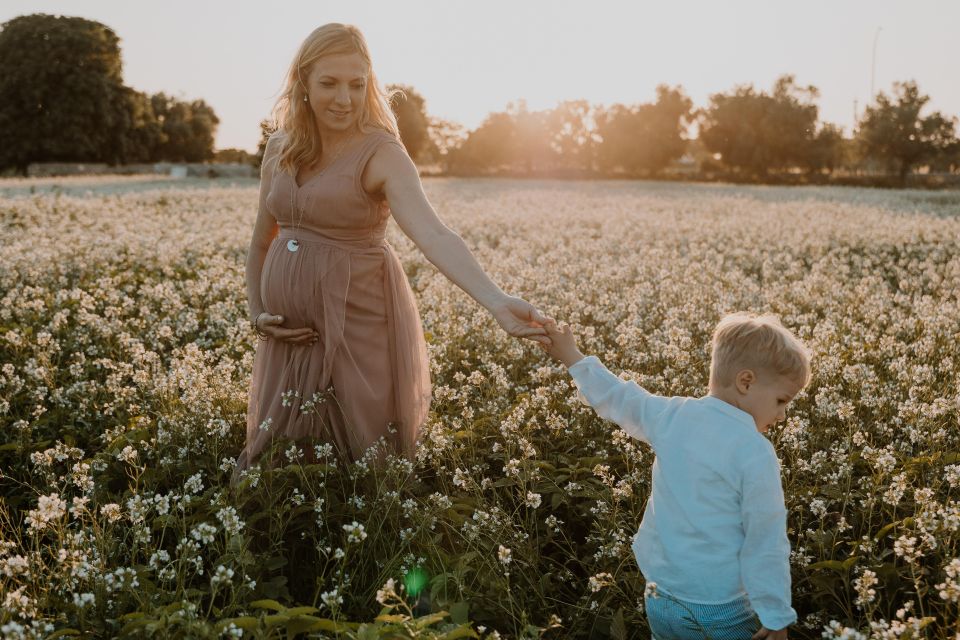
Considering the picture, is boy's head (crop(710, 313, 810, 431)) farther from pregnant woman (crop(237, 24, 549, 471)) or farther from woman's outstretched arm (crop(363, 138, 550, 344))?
woman's outstretched arm (crop(363, 138, 550, 344))

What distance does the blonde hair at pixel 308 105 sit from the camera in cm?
388

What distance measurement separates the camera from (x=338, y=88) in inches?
154

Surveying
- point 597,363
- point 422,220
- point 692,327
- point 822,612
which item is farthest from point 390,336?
point 692,327

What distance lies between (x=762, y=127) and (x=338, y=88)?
8467 cm

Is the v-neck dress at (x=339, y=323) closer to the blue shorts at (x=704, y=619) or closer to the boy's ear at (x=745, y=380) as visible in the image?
the blue shorts at (x=704, y=619)

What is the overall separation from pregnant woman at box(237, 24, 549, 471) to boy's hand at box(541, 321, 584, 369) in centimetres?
24

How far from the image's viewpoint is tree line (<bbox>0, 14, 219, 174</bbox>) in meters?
64.5

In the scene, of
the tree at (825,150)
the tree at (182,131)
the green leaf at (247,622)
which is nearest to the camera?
the green leaf at (247,622)

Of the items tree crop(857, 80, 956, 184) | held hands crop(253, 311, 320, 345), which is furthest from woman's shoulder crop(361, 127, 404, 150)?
tree crop(857, 80, 956, 184)

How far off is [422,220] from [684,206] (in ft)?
79.8

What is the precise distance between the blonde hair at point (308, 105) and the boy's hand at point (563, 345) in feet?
4.60

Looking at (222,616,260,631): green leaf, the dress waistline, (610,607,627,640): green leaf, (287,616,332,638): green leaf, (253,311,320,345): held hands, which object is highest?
the dress waistline

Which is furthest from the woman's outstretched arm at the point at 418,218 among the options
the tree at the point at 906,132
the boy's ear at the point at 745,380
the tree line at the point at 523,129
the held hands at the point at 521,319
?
the tree at the point at 906,132

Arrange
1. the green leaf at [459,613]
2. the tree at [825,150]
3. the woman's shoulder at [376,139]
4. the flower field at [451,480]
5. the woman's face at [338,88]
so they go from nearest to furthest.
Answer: the green leaf at [459,613]
the flower field at [451,480]
the woman's face at [338,88]
the woman's shoulder at [376,139]
the tree at [825,150]
